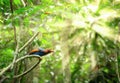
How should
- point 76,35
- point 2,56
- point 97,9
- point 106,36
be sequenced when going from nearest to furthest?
point 106,36, point 76,35, point 97,9, point 2,56

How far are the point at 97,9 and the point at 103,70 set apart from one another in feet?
5.71

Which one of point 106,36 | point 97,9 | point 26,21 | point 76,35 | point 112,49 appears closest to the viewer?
point 106,36

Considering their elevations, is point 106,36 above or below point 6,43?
above

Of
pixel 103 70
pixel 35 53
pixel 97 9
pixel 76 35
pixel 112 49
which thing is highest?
pixel 97 9

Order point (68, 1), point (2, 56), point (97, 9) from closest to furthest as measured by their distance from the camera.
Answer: point (97, 9) < point (68, 1) < point (2, 56)

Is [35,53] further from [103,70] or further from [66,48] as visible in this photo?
[66,48]

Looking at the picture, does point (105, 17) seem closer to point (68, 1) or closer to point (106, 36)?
point (106, 36)

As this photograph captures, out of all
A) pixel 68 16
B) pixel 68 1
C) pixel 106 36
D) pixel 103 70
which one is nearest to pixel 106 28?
pixel 106 36

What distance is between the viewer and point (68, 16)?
2.43 meters

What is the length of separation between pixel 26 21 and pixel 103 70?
4.47 ft

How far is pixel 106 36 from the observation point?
2.11 metres

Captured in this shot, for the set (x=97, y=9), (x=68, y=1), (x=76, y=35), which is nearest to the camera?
(x=76, y=35)

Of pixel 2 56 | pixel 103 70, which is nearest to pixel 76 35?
pixel 103 70

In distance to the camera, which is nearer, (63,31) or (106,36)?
(106,36)
